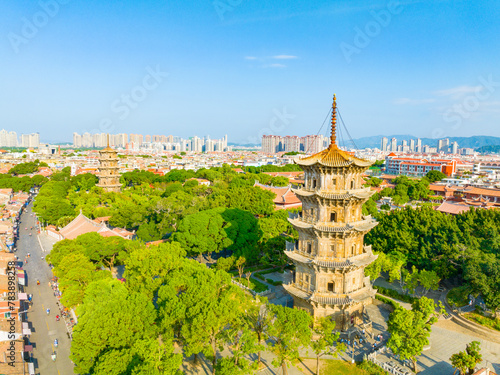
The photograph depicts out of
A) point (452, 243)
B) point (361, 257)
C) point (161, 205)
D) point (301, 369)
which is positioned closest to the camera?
point (301, 369)

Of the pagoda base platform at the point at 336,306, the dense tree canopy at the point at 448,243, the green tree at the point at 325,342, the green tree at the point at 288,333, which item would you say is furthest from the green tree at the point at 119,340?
the dense tree canopy at the point at 448,243

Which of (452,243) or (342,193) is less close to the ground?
(342,193)

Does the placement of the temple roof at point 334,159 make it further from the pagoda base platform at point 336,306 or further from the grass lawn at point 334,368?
the grass lawn at point 334,368

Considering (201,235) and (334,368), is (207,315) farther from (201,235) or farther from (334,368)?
(201,235)

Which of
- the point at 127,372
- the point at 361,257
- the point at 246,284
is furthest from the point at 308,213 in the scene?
the point at 127,372

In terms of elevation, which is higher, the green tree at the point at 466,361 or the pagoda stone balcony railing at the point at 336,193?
the pagoda stone balcony railing at the point at 336,193

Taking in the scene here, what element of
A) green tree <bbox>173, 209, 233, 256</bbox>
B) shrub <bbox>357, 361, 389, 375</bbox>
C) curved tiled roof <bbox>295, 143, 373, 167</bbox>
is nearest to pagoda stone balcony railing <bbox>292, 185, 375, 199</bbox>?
curved tiled roof <bbox>295, 143, 373, 167</bbox>

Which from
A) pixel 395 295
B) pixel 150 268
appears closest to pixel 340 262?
pixel 395 295

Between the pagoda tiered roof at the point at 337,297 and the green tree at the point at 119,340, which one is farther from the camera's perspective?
the pagoda tiered roof at the point at 337,297

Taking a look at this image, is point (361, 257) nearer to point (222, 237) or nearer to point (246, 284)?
point (246, 284)
